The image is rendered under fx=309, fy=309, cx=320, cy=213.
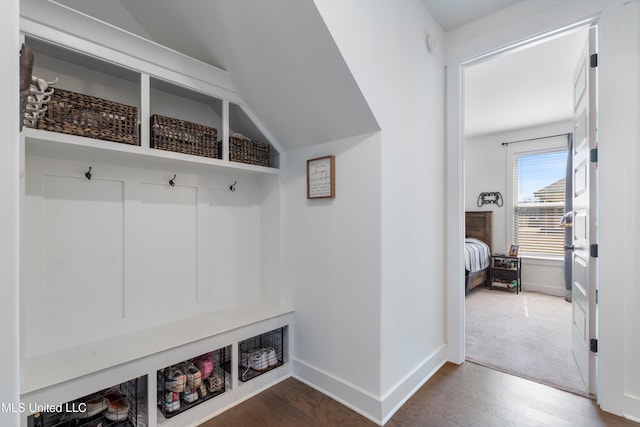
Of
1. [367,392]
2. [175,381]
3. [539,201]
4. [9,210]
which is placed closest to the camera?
[9,210]

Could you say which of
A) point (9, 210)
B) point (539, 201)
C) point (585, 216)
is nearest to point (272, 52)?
point (9, 210)

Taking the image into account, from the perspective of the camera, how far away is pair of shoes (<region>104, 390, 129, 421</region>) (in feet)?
5.18

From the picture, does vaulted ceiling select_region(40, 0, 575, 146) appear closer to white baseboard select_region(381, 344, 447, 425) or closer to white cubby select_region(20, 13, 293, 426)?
white cubby select_region(20, 13, 293, 426)

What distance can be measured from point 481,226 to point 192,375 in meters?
5.17

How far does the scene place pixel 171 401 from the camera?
168cm

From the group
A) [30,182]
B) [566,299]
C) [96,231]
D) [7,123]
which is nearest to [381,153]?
[7,123]

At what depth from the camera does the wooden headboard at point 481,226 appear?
5.37 metres

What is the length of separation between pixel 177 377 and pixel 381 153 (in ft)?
5.61

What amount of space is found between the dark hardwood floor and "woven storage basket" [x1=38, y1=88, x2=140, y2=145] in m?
1.63

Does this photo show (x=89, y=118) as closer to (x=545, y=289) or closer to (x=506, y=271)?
(x=506, y=271)

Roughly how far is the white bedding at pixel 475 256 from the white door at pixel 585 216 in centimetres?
173

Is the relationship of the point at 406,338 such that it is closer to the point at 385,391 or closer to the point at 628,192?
the point at 385,391

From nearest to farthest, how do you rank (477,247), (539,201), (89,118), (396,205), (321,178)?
1. (89,118)
2. (396,205)
3. (321,178)
4. (477,247)
5. (539,201)

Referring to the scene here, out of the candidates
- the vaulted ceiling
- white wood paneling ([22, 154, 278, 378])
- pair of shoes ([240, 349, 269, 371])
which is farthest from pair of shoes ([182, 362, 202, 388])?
the vaulted ceiling
